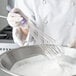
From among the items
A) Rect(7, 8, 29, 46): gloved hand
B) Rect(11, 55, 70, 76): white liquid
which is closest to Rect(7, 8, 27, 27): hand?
Rect(7, 8, 29, 46): gloved hand

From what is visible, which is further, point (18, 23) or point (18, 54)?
point (18, 23)

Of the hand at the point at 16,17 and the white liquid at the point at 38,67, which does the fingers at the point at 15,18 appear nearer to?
the hand at the point at 16,17

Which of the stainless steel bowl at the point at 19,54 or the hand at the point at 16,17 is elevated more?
the hand at the point at 16,17

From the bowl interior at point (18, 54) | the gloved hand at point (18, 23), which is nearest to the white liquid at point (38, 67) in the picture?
the bowl interior at point (18, 54)

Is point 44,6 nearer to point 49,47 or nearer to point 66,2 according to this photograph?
point 66,2

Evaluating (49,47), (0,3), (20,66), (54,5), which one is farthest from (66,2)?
(0,3)

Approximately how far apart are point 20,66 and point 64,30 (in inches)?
22.0

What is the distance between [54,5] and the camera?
114 cm

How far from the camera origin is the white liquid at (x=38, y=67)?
520 millimetres

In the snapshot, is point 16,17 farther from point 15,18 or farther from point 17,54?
point 17,54

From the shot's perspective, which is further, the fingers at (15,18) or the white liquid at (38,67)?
the fingers at (15,18)

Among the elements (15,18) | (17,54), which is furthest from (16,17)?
(17,54)

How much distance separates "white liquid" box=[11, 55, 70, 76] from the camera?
520mm

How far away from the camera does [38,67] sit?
572 millimetres
